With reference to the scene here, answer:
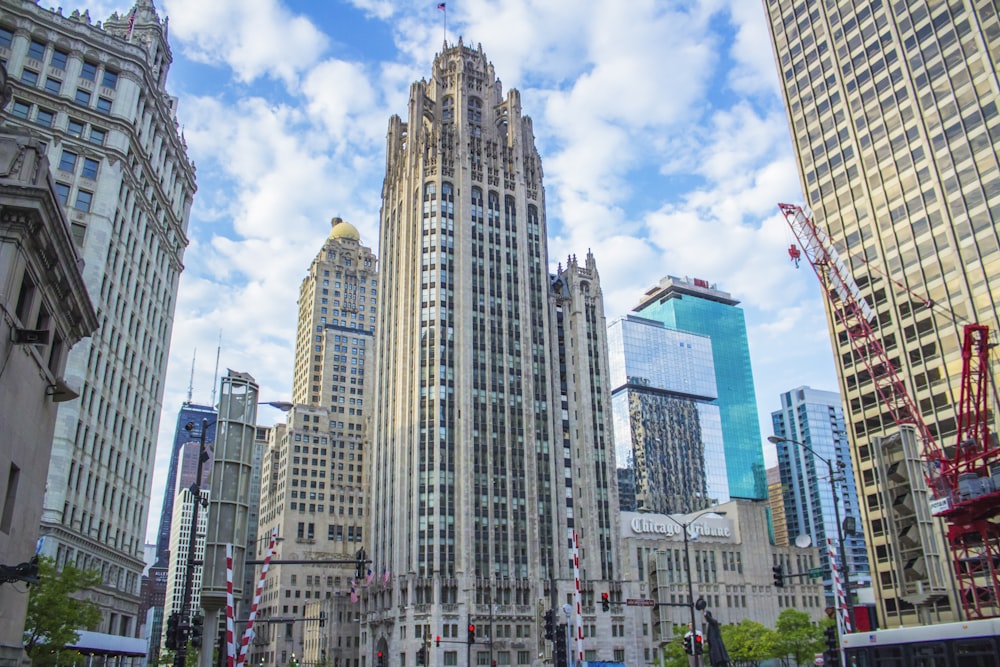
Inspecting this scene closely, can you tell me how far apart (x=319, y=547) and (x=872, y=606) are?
4160 inches

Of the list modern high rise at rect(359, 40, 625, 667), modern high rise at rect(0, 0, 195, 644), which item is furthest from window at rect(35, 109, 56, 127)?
modern high rise at rect(359, 40, 625, 667)

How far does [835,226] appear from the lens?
10325 centimetres

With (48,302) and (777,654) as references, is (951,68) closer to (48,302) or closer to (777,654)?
(777,654)

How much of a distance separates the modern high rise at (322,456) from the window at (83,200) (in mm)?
98706

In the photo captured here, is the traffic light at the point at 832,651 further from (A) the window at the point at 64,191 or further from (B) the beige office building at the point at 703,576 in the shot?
(B) the beige office building at the point at 703,576

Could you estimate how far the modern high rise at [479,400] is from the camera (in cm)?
10725

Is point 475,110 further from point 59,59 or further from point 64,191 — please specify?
point 64,191

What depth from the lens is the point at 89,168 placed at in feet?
222

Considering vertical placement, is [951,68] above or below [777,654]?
above

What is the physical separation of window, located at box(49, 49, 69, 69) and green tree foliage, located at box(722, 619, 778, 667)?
294ft

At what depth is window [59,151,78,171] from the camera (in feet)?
218

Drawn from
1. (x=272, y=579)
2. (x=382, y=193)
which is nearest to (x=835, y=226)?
(x=382, y=193)

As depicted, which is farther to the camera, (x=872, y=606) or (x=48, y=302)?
(x=872, y=606)

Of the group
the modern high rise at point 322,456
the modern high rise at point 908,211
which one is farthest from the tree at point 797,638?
the modern high rise at point 322,456
